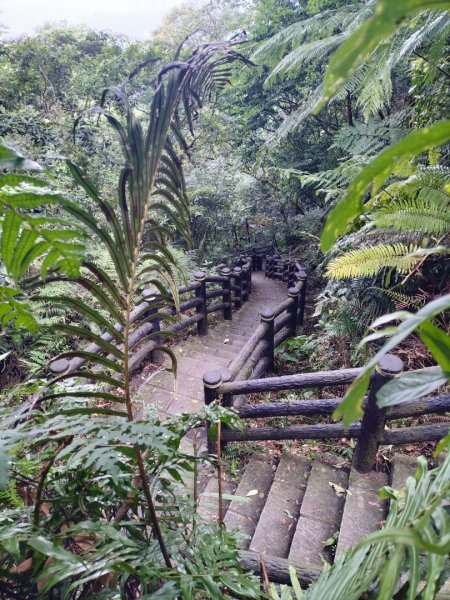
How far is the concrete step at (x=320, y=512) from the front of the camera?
1.90 m

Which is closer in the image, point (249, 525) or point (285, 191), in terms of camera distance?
point (249, 525)

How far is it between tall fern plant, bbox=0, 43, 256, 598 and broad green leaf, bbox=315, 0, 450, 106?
1.54 feet

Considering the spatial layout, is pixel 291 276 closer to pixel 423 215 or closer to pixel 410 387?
pixel 423 215

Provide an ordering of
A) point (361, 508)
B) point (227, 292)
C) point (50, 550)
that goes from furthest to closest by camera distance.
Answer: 1. point (227, 292)
2. point (361, 508)
3. point (50, 550)

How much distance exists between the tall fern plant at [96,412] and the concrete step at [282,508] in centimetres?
113

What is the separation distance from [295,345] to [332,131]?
5199mm

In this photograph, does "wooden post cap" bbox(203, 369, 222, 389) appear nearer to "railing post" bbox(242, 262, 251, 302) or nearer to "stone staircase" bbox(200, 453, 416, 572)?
"stone staircase" bbox(200, 453, 416, 572)

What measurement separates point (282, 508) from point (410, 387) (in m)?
2.09

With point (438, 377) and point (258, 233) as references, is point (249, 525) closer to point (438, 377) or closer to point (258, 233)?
point (438, 377)

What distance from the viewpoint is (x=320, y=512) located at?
2100mm

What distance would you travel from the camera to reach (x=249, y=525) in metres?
2.13

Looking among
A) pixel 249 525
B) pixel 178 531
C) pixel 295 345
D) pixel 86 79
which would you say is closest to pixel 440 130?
pixel 178 531

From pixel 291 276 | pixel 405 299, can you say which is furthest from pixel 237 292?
pixel 405 299

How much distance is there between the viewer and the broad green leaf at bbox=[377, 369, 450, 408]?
426 mm
